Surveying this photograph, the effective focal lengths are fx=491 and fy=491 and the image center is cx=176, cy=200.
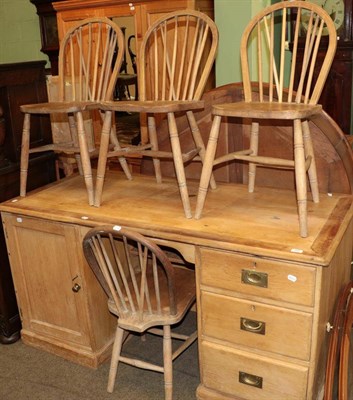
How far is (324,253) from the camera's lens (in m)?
1.63

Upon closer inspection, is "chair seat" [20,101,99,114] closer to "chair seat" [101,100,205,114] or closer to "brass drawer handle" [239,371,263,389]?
"chair seat" [101,100,205,114]

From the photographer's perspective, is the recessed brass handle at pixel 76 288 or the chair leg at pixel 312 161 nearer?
the chair leg at pixel 312 161

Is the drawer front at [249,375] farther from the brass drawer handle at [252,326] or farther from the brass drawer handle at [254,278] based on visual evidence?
the brass drawer handle at [254,278]

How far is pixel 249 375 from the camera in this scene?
6.23ft

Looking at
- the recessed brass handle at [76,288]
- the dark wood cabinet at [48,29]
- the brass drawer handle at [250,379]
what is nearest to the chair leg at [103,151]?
the recessed brass handle at [76,288]

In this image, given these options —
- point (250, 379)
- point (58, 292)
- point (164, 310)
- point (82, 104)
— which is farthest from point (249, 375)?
point (82, 104)

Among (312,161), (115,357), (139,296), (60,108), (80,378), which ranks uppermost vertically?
(60,108)

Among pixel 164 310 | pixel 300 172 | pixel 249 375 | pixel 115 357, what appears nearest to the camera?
pixel 300 172

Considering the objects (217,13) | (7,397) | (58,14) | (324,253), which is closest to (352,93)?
(217,13)

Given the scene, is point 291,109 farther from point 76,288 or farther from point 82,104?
point 76,288

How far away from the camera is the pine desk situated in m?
1.73

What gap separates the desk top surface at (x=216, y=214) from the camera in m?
1.74

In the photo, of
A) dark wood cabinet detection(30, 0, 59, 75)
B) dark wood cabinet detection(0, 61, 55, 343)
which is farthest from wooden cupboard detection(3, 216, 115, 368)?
dark wood cabinet detection(30, 0, 59, 75)

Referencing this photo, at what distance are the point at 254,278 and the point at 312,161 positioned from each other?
0.56 m
